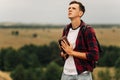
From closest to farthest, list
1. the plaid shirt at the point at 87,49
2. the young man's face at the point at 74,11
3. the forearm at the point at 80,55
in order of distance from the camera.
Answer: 1. the forearm at the point at 80,55
2. the plaid shirt at the point at 87,49
3. the young man's face at the point at 74,11

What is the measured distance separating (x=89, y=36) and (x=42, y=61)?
137220 millimetres

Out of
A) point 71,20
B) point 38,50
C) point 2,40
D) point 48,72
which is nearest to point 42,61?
point 38,50

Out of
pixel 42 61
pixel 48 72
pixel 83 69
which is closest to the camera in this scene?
pixel 83 69

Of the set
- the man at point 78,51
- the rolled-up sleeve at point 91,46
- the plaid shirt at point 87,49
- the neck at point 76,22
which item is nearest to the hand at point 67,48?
the man at point 78,51

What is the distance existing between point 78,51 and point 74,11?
0.61 metres

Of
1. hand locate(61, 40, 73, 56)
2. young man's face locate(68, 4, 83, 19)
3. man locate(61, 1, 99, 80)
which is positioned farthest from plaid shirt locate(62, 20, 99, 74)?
young man's face locate(68, 4, 83, 19)

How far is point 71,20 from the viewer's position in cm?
677

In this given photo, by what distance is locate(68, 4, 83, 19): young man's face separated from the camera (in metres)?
6.73

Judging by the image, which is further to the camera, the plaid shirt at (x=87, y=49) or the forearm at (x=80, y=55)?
the plaid shirt at (x=87, y=49)

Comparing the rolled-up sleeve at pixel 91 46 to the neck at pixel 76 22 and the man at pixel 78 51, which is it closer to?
the man at pixel 78 51

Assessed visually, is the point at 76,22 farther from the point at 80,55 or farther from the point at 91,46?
the point at 80,55

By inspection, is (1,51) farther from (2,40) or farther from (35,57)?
(2,40)

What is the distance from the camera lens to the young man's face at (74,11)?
22.1 feet

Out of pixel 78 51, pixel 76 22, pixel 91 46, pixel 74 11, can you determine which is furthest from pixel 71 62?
pixel 74 11
